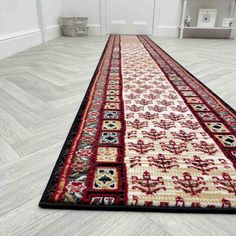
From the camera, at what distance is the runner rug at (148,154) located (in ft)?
1.80

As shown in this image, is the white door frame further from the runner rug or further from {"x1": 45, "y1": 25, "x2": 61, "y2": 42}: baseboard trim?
the runner rug

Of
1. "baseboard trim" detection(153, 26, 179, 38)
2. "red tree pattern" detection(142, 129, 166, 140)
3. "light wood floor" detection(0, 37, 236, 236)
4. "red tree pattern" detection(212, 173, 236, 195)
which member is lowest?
"light wood floor" detection(0, 37, 236, 236)

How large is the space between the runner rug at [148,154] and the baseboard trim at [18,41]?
1.26m

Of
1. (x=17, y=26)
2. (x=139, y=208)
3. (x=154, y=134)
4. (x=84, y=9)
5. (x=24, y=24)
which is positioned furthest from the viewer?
→ (x=84, y=9)

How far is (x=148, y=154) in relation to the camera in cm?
71

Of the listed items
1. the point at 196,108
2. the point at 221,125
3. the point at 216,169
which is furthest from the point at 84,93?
the point at 216,169

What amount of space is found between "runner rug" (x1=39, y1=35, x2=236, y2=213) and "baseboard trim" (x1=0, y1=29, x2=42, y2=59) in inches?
49.6

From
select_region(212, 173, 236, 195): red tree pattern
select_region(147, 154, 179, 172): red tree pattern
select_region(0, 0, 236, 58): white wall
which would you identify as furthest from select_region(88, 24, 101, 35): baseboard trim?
select_region(212, 173, 236, 195): red tree pattern

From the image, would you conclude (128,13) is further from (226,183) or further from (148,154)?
(226,183)

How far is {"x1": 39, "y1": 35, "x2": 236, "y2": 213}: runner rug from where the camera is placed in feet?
1.80

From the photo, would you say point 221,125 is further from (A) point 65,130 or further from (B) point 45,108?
(B) point 45,108

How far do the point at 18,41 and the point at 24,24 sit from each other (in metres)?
0.27

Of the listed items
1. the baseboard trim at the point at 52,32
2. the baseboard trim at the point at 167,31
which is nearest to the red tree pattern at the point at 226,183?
the baseboard trim at the point at 52,32

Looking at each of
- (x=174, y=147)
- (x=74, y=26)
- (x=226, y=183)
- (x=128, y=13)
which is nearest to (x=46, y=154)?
(x=174, y=147)
